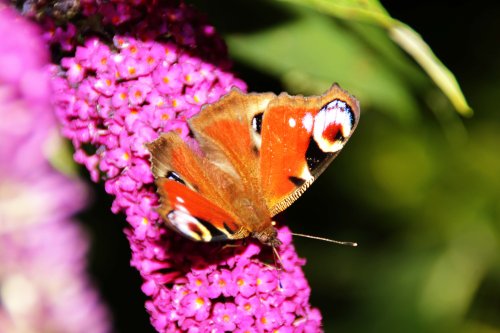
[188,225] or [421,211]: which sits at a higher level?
[188,225]

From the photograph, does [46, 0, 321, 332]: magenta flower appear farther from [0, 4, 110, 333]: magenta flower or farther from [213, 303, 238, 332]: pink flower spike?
[0, 4, 110, 333]: magenta flower

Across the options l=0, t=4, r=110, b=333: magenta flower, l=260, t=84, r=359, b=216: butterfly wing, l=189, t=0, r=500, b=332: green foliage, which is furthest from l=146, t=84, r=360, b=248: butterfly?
l=189, t=0, r=500, b=332: green foliage

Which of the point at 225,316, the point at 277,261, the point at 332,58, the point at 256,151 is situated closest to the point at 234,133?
the point at 256,151

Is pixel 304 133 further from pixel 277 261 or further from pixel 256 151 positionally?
pixel 277 261

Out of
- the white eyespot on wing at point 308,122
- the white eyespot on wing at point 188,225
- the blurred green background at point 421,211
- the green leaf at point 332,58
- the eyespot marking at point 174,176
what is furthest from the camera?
the blurred green background at point 421,211

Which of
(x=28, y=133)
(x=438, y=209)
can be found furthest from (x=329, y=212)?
(x=28, y=133)

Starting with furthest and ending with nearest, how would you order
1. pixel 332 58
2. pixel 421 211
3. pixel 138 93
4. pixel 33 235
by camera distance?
pixel 421 211, pixel 332 58, pixel 138 93, pixel 33 235

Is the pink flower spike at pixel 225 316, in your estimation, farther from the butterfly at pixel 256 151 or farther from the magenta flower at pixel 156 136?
the butterfly at pixel 256 151

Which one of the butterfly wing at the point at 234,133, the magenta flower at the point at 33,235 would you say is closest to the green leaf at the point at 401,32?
the butterfly wing at the point at 234,133
